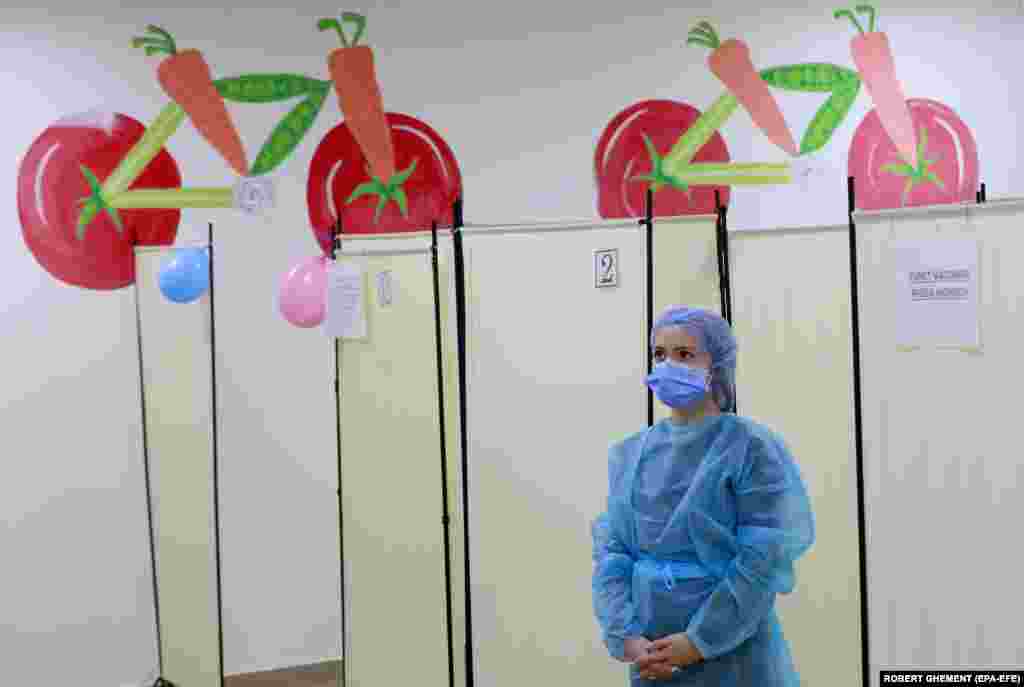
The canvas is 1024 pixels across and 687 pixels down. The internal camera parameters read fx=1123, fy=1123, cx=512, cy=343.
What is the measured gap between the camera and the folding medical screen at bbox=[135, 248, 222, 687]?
140 inches

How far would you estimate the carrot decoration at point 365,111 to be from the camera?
13.3 ft

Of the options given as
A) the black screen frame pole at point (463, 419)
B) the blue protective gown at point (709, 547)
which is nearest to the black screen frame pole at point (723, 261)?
the black screen frame pole at point (463, 419)

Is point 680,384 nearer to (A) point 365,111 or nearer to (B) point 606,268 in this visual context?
(B) point 606,268

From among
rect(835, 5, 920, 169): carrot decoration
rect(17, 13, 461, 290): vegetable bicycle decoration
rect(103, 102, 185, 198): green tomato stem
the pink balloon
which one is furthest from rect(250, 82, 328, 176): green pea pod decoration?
rect(835, 5, 920, 169): carrot decoration

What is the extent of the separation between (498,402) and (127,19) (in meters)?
2.09

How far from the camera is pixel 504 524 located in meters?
2.79

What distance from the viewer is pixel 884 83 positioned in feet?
15.1

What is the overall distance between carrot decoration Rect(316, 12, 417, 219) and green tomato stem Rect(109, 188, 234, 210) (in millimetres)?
459

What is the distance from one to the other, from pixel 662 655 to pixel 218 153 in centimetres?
267

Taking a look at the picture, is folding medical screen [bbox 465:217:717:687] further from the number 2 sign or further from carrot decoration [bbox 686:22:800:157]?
Result: carrot decoration [bbox 686:22:800:157]

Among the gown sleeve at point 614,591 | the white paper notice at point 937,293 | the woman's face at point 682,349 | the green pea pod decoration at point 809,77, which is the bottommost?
the gown sleeve at point 614,591

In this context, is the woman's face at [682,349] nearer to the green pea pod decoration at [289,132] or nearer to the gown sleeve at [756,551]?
the gown sleeve at [756,551]

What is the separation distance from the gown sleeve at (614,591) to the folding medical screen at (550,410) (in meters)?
0.60

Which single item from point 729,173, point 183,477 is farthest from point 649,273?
point 729,173
